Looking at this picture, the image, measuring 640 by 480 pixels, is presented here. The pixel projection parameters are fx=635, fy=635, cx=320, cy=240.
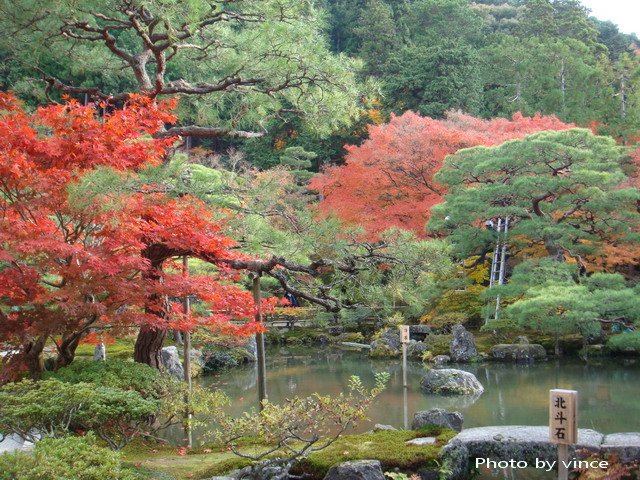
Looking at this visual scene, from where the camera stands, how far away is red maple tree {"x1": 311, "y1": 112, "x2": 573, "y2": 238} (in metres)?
15.6

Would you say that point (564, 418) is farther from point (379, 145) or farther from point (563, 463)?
point (379, 145)

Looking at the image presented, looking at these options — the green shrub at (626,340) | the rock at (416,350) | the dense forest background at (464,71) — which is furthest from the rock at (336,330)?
the green shrub at (626,340)

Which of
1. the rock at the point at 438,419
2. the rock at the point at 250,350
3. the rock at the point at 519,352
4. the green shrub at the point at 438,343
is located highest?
the rock at the point at 438,419

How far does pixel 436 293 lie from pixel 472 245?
1.42m

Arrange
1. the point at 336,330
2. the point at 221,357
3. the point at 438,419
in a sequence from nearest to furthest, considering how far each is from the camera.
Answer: the point at 438,419 → the point at 221,357 → the point at 336,330

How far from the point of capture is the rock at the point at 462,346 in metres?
13.0

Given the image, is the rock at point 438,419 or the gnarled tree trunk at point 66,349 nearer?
the gnarled tree trunk at point 66,349

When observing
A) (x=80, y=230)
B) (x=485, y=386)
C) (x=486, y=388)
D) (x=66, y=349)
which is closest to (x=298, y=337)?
(x=485, y=386)

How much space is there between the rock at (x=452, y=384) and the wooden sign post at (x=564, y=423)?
19.3ft

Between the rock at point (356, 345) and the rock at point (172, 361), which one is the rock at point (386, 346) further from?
the rock at point (172, 361)

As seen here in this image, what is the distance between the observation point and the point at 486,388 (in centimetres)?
1034

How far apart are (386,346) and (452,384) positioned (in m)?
4.40

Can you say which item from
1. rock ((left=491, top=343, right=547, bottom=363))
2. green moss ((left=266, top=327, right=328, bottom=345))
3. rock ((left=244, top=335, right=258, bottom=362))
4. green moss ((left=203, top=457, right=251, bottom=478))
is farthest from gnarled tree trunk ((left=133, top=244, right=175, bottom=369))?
green moss ((left=266, top=327, right=328, bottom=345))

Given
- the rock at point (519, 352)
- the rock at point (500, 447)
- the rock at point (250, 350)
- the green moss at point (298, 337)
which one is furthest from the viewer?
the green moss at point (298, 337)
